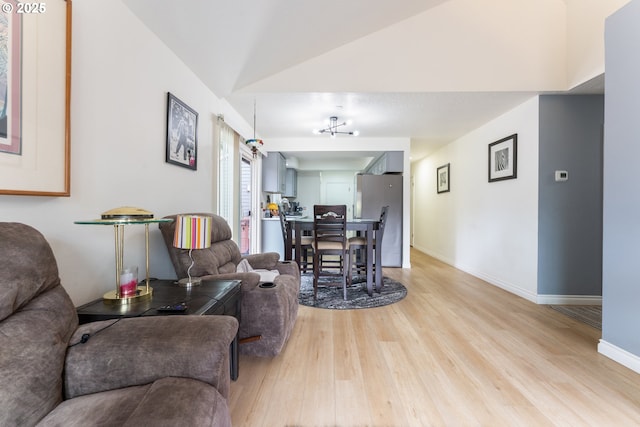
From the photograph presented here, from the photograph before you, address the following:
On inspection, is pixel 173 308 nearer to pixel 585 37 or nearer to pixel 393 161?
pixel 585 37

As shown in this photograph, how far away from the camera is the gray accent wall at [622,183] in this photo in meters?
1.78

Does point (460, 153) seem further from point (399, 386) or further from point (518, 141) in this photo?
point (399, 386)

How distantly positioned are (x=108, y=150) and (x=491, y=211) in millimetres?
4294

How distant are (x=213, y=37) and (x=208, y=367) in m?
2.32

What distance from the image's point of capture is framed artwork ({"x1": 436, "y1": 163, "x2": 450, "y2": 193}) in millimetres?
5258

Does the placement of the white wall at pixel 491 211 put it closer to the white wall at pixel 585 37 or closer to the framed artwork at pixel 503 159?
the framed artwork at pixel 503 159

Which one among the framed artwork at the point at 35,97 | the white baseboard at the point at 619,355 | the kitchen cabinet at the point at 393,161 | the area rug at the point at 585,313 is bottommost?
the area rug at the point at 585,313

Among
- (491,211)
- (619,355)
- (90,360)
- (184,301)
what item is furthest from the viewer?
(491,211)

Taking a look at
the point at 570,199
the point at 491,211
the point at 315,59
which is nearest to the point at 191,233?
the point at 315,59

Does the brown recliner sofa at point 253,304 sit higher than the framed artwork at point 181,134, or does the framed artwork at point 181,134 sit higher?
the framed artwork at point 181,134

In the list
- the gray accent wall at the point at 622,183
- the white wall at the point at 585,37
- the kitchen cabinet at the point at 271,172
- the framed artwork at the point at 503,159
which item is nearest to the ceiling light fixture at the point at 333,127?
the kitchen cabinet at the point at 271,172

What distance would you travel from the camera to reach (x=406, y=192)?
4.84 m

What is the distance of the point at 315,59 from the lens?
3.02 m

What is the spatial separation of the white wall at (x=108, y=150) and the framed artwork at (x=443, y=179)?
4.69 m
